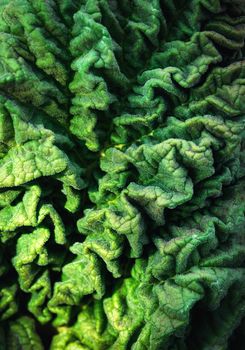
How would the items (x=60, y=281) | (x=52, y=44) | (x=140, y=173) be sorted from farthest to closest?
(x=60, y=281) < (x=140, y=173) < (x=52, y=44)

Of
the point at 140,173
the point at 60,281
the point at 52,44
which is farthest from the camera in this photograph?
the point at 60,281

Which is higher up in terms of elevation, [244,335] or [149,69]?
[149,69]

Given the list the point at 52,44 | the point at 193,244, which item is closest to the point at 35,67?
the point at 52,44

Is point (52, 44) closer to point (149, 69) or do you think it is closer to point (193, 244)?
point (149, 69)

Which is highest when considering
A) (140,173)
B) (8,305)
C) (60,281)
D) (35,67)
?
(35,67)

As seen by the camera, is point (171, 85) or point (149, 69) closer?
point (171, 85)

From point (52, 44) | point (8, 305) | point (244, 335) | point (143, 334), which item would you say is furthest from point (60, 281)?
point (52, 44)
